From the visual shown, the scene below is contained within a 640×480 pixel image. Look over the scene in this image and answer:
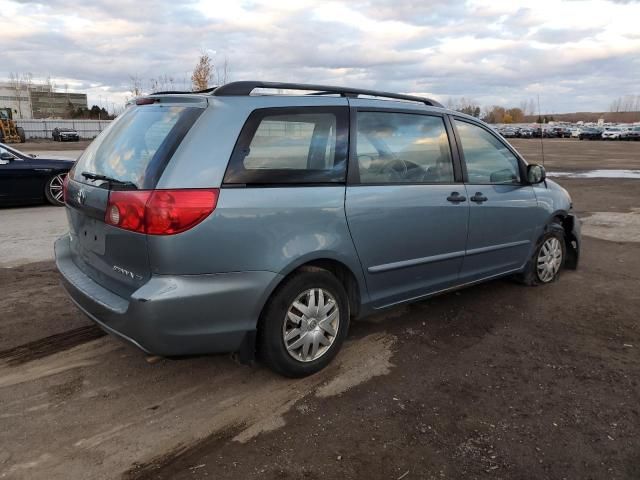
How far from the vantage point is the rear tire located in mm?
5254

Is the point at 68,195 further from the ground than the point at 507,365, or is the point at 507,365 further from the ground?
the point at 68,195

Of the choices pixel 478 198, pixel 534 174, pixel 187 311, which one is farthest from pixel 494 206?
pixel 187 311

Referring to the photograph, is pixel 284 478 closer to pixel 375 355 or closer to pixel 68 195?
pixel 375 355

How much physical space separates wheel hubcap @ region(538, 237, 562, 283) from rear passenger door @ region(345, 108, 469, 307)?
1.47m

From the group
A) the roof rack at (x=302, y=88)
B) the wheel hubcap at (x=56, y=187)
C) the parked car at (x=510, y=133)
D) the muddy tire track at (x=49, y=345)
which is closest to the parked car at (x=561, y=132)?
the parked car at (x=510, y=133)

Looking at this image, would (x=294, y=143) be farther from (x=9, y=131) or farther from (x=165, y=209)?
(x=9, y=131)

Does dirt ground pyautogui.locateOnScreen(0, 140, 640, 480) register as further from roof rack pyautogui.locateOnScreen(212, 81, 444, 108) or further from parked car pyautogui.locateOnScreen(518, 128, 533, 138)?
parked car pyautogui.locateOnScreen(518, 128, 533, 138)

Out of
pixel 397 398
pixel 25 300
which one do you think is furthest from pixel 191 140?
pixel 25 300

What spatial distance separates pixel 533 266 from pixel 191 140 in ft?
12.2

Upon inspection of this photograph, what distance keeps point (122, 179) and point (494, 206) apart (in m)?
2.96

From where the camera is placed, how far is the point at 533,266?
17.3 feet

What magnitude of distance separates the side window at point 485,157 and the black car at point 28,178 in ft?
28.0

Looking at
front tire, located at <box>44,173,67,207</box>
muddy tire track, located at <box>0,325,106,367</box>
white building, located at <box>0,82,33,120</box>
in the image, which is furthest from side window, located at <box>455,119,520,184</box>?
white building, located at <box>0,82,33,120</box>

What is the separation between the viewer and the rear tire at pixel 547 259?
5.25 meters
